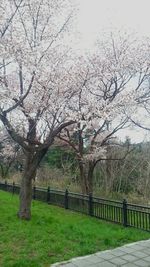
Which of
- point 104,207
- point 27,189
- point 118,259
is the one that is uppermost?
point 27,189

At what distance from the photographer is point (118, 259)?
5906 mm

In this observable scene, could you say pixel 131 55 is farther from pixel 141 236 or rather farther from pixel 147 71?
pixel 141 236

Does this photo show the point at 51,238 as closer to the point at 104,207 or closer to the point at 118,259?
the point at 118,259

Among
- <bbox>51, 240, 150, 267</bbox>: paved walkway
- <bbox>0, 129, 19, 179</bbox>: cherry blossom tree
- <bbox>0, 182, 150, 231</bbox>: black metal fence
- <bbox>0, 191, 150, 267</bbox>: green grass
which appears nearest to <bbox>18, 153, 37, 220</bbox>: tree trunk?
<bbox>0, 191, 150, 267</bbox>: green grass

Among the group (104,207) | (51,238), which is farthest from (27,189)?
(51,238)

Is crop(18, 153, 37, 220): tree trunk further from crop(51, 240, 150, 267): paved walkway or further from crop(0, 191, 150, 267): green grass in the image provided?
crop(51, 240, 150, 267): paved walkway

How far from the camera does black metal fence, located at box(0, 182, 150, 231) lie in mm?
8852

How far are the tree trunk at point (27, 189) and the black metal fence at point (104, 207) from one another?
2.44 metres

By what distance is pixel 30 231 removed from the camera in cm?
815

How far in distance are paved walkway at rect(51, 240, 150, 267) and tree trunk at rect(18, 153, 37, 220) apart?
4.25m

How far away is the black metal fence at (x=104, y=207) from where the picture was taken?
885 cm

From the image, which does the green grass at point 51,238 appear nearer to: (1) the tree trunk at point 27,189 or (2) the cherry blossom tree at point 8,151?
(1) the tree trunk at point 27,189

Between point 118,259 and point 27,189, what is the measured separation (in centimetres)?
509

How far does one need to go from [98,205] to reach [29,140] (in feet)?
11.4
